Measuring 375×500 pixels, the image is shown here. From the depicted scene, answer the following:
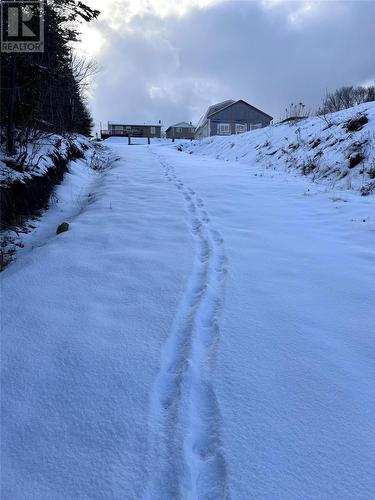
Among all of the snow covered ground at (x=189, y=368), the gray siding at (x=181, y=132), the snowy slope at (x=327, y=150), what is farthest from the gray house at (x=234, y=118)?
the snow covered ground at (x=189, y=368)

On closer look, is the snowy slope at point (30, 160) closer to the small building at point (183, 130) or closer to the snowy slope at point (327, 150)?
the snowy slope at point (327, 150)

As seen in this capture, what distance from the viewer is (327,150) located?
357 inches

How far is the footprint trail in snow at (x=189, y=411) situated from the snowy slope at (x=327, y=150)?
5244 millimetres

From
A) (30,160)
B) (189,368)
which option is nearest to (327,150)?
(30,160)

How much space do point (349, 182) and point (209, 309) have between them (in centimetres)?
554

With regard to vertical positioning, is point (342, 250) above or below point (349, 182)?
below

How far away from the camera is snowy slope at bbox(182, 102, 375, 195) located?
7473 mm

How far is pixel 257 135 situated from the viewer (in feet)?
54.0

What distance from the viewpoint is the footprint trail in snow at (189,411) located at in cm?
157

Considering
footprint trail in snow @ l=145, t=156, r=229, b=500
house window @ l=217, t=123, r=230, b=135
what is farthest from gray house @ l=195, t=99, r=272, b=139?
footprint trail in snow @ l=145, t=156, r=229, b=500

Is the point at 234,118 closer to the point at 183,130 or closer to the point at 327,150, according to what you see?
the point at 183,130

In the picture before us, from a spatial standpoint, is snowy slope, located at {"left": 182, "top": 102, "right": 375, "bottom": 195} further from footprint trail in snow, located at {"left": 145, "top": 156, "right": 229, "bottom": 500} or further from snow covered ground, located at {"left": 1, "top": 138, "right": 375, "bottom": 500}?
footprint trail in snow, located at {"left": 145, "top": 156, "right": 229, "bottom": 500}

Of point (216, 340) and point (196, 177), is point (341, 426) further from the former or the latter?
point (196, 177)

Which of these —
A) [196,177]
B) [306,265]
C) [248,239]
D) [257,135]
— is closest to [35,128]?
[196,177]
